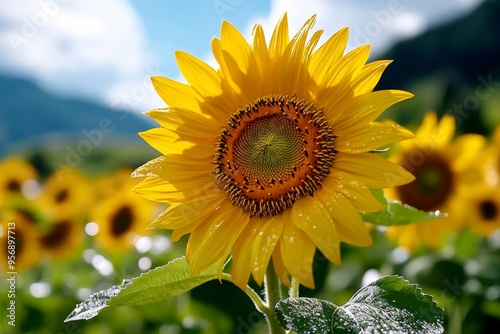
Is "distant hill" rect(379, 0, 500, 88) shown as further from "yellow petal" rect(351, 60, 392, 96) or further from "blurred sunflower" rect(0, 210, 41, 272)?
"yellow petal" rect(351, 60, 392, 96)

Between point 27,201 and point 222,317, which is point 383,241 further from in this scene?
point 27,201

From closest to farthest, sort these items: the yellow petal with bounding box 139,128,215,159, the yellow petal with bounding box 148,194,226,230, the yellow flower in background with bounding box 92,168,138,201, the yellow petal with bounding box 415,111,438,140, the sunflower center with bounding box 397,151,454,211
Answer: the yellow petal with bounding box 148,194,226,230, the yellow petal with bounding box 139,128,215,159, the yellow petal with bounding box 415,111,438,140, the sunflower center with bounding box 397,151,454,211, the yellow flower in background with bounding box 92,168,138,201

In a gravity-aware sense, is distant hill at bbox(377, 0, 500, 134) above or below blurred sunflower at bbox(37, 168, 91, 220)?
below

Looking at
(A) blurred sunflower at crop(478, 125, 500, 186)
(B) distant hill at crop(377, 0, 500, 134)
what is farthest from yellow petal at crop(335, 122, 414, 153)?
(B) distant hill at crop(377, 0, 500, 134)

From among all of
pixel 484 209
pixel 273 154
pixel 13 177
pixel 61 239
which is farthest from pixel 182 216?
pixel 13 177

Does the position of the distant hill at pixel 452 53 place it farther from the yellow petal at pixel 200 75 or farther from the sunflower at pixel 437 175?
the yellow petal at pixel 200 75

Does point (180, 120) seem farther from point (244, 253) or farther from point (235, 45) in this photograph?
point (244, 253)

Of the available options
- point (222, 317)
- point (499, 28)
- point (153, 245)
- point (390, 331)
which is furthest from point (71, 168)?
point (499, 28)
